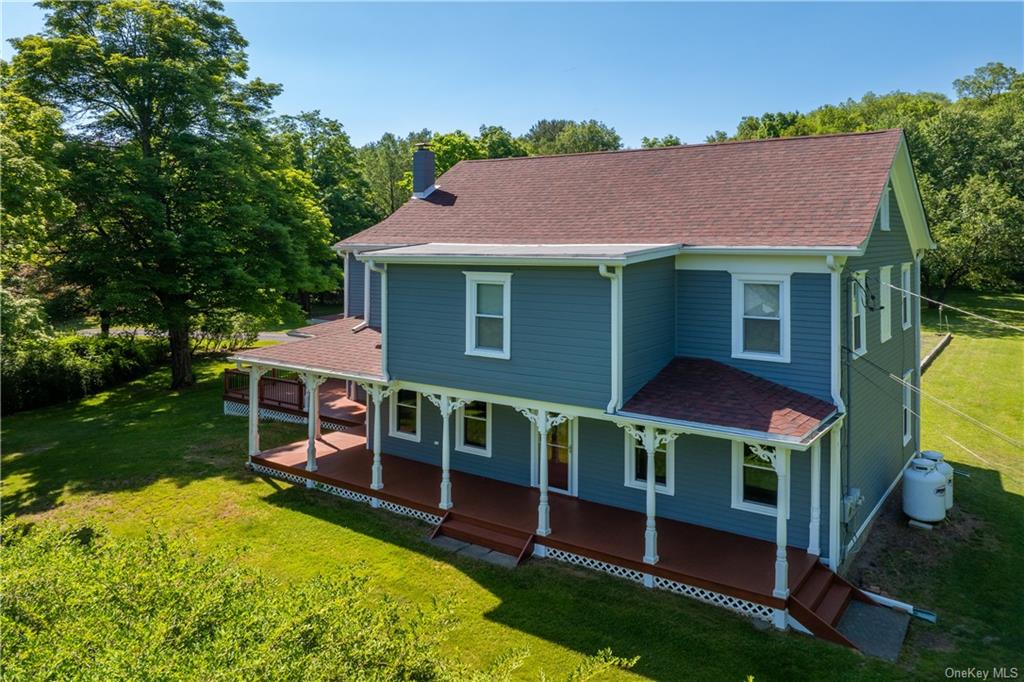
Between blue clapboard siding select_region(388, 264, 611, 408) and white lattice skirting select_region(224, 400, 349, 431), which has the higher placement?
blue clapboard siding select_region(388, 264, 611, 408)

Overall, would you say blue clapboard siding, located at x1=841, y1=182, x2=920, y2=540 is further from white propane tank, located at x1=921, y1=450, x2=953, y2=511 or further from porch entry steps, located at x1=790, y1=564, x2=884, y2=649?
porch entry steps, located at x1=790, y1=564, x2=884, y2=649

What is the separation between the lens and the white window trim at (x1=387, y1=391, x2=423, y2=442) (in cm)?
1589

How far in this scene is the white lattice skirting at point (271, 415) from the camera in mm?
19422

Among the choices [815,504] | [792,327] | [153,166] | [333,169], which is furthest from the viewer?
[333,169]

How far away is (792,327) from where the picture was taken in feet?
36.9

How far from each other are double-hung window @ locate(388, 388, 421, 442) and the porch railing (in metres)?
5.30

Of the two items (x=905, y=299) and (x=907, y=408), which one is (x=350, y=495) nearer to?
(x=907, y=408)

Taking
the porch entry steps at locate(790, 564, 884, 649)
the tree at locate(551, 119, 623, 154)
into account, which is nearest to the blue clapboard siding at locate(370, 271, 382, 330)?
the porch entry steps at locate(790, 564, 884, 649)

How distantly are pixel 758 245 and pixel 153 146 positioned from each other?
71.8 feet

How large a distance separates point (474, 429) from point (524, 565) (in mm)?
4186

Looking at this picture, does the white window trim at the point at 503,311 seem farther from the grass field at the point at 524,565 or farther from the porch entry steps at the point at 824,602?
the porch entry steps at the point at 824,602

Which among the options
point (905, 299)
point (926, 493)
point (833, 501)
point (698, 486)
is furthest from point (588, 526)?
point (905, 299)

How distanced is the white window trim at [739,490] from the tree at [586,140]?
73318mm

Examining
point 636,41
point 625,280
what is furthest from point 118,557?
point 636,41
